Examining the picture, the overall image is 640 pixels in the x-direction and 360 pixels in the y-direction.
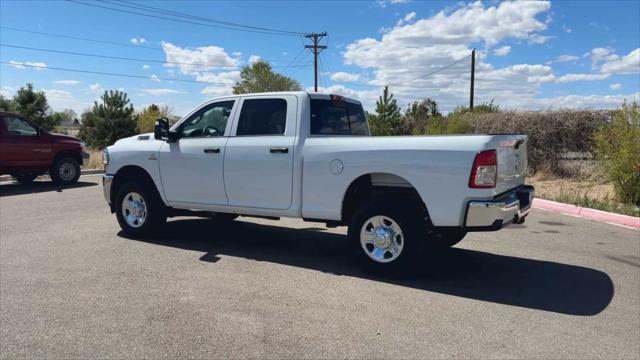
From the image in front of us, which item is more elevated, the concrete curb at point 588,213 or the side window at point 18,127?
the side window at point 18,127

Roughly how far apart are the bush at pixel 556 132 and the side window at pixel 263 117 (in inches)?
418

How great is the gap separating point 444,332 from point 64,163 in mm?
12715

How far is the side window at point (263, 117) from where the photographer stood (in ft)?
19.3

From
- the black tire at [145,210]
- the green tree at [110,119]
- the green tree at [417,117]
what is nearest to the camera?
the black tire at [145,210]

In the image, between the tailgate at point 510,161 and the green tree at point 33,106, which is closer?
the tailgate at point 510,161

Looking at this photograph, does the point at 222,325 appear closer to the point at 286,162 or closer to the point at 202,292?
the point at 202,292

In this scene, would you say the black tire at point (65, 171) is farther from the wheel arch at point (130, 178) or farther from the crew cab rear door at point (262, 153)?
the crew cab rear door at point (262, 153)

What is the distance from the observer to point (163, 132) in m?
6.44

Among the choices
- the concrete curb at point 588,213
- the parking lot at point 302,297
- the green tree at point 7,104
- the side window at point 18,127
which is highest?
the green tree at point 7,104

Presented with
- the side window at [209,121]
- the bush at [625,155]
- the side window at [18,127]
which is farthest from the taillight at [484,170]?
the side window at [18,127]

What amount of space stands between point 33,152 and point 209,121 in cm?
858

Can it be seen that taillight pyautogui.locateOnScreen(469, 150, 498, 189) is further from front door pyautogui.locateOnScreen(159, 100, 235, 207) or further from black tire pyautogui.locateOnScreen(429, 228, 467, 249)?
front door pyautogui.locateOnScreen(159, 100, 235, 207)

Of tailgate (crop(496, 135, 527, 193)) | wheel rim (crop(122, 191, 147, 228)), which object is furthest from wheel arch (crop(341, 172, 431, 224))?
wheel rim (crop(122, 191, 147, 228))

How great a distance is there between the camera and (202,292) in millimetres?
4691
